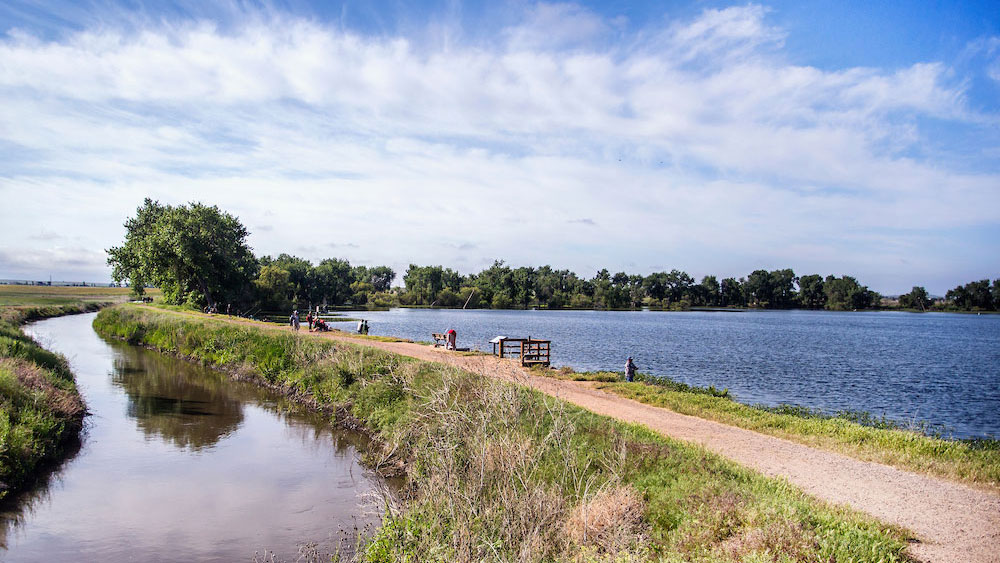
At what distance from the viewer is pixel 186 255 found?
56781mm

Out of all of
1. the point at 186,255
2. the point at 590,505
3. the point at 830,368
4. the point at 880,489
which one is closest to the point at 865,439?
the point at 880,489

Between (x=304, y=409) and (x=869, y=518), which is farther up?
(x=869, y=518)

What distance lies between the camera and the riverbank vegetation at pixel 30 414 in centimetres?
1459

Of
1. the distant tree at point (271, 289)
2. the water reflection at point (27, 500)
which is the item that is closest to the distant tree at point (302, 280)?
the distant tree at point (271, 289)

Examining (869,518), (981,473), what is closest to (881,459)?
(981,473)

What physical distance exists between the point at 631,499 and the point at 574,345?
4498 cm

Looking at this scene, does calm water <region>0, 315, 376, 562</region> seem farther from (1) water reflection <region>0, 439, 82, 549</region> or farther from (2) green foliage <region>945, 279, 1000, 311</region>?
(2) green foliage <region>945, 279, 1000, 311</region>

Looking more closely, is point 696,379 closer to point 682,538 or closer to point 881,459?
point 881,459

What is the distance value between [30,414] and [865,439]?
2312cm

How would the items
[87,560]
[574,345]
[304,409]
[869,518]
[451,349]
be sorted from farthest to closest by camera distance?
[574,345] < [451,349] < [304,409] < [87,560] < [869,518]

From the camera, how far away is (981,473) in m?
12.0

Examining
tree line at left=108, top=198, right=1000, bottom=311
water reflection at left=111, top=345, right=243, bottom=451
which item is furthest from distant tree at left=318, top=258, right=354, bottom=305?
water reflection at left=111, top=345, right=243, bottom=451

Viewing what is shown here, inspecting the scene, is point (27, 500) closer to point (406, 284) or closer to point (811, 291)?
point (406, 284)

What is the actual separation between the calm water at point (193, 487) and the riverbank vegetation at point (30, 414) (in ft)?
2.02
